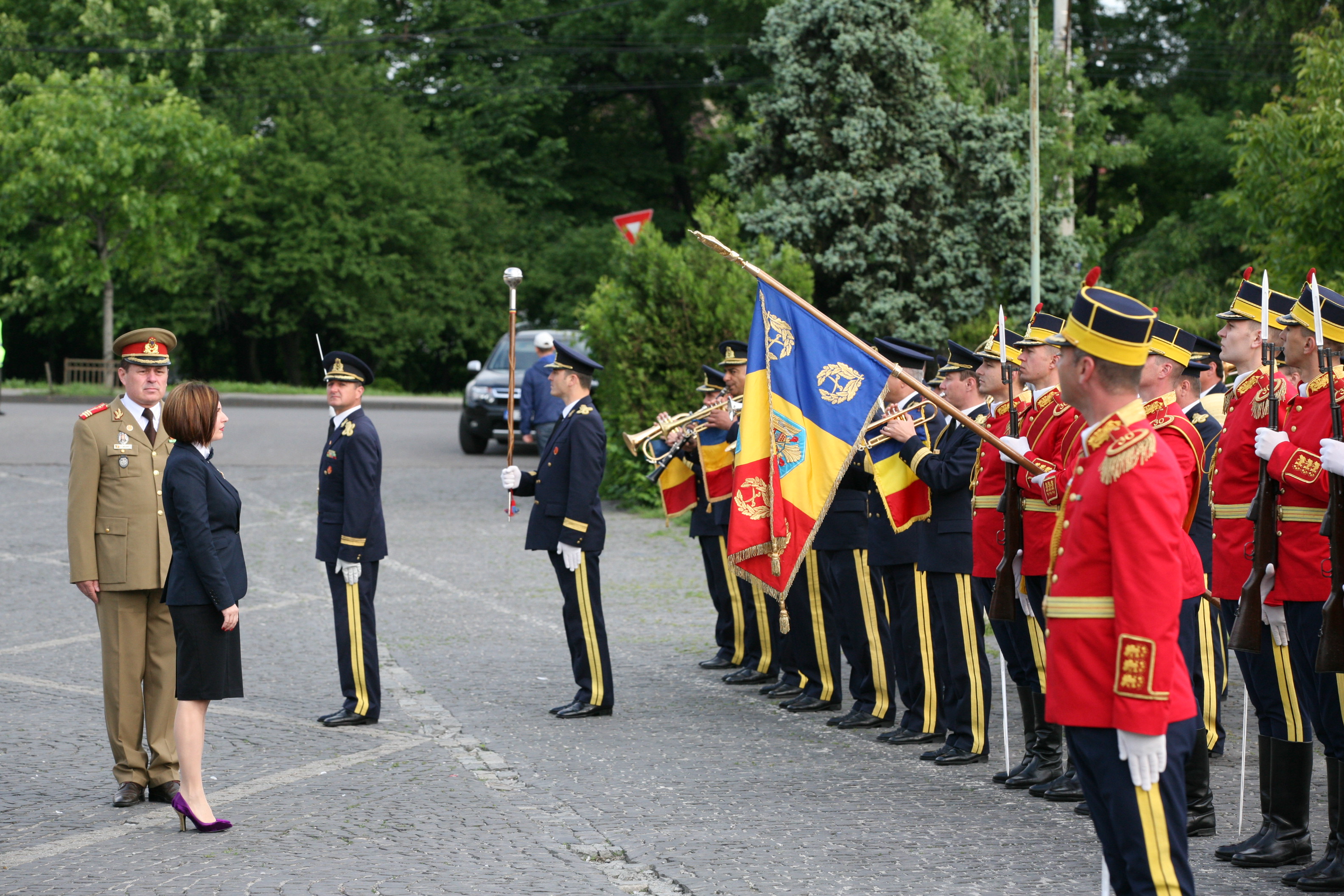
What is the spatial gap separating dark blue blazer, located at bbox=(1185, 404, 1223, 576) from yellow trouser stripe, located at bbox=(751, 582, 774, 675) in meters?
3.04

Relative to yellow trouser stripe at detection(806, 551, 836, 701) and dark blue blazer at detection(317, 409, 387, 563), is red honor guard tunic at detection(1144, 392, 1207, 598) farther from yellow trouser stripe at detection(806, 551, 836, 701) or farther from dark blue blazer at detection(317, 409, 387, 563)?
Answer: dark blue blazer at detection(317, 409, 387, 563)

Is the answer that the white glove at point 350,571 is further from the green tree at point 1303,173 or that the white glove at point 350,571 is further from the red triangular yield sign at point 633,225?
the red triangular yield sign at point 633,225

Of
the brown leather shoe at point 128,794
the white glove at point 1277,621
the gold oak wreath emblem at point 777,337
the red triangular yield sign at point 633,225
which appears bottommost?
the brown leather shoe at point 128,794

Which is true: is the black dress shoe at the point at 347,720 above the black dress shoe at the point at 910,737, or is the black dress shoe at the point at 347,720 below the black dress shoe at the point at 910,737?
above

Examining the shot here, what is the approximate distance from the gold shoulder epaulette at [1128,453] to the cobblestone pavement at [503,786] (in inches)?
76.1

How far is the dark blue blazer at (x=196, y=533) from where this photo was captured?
6195mm

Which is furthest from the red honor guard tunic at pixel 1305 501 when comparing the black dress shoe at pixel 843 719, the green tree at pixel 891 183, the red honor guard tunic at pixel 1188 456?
the green tree at pixel 891 183

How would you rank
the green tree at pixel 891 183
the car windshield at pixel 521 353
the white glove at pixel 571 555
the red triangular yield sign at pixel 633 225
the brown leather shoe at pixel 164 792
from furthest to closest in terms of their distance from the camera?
the car windshield at pixel 521 353 < the green tree at pixel 891 183 < the red triangular yield sign at pixel 633 225 < the white glove at pixel 571 555 < the brown leather shoe at pixel 164 792

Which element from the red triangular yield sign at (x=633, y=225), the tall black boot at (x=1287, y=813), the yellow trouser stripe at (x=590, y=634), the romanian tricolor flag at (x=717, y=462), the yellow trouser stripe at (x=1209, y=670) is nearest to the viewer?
the tall black boot at (x=1287, y=813)

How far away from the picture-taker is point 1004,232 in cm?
2359

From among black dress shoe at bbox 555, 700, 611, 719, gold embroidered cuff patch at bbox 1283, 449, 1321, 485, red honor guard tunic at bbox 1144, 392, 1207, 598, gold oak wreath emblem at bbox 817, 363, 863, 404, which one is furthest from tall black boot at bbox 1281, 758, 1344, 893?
black dress shoe at bbox 555, 700, 611, 719

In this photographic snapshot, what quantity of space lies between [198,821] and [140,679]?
40.9 inches

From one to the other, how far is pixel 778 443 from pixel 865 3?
17028 mm

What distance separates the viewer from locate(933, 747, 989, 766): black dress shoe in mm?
→ 7281
